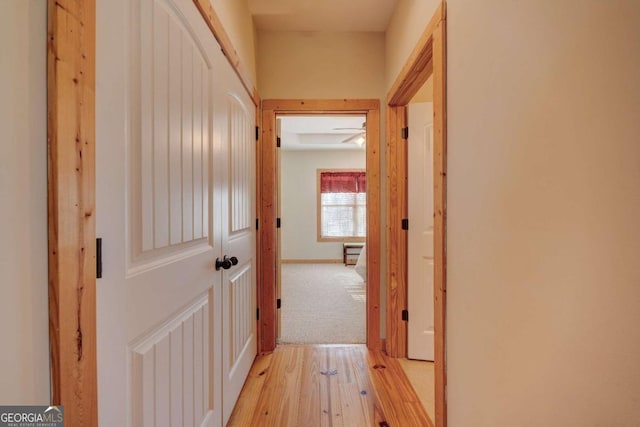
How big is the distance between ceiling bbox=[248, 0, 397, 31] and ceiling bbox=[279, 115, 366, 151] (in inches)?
87.9

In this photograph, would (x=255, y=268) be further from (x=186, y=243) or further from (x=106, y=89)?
(x=106, y=89)

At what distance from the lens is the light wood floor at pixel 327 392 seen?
169 centimetres

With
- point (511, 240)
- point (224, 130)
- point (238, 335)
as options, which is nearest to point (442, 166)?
point (511, 240)

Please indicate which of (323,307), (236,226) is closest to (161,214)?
(236,226)

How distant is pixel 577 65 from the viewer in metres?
0.65

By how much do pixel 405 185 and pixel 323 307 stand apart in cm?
192

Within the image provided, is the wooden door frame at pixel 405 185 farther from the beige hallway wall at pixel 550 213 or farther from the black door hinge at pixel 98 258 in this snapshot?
the black door hinge at pixel 98 258

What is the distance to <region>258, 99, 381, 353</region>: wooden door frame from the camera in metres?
2.50

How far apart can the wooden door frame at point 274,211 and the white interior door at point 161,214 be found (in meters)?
0.87

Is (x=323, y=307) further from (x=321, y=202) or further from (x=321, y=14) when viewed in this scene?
(x=321, y=202)

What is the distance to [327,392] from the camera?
1935 millimetres

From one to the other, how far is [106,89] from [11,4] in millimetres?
228

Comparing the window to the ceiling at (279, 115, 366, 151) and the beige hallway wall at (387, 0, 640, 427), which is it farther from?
the beige hallway wall at (387, 0, 640, 427)

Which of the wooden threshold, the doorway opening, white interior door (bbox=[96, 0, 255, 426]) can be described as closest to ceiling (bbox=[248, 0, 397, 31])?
white interior door (bbox=[96, 0, 255, 426])
